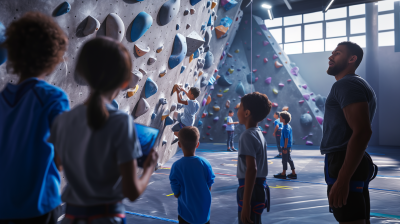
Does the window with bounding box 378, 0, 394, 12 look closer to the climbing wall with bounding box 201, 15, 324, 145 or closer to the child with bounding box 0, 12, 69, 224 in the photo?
the climbing wall with bounding box 201, 15, 324, 145

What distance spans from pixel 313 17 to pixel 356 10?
130 centimetres

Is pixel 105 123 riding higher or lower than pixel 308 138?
higher

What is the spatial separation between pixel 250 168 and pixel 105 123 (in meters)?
0.79

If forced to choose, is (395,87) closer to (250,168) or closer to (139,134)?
(250,168)

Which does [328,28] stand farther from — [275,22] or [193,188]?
[193,188]

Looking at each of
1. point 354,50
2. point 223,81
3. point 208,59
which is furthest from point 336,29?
point 354,50

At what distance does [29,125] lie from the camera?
29.9 inches

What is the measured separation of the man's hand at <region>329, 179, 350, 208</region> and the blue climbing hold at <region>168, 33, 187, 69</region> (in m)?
2.43

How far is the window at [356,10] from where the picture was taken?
8.86 m

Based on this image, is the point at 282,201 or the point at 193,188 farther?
the point at 282,201

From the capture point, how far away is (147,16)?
2.37 meters

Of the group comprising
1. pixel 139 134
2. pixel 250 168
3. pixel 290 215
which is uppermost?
pixel 139 134

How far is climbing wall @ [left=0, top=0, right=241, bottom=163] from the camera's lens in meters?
1.70

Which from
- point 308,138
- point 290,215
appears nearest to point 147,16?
point 290,215
